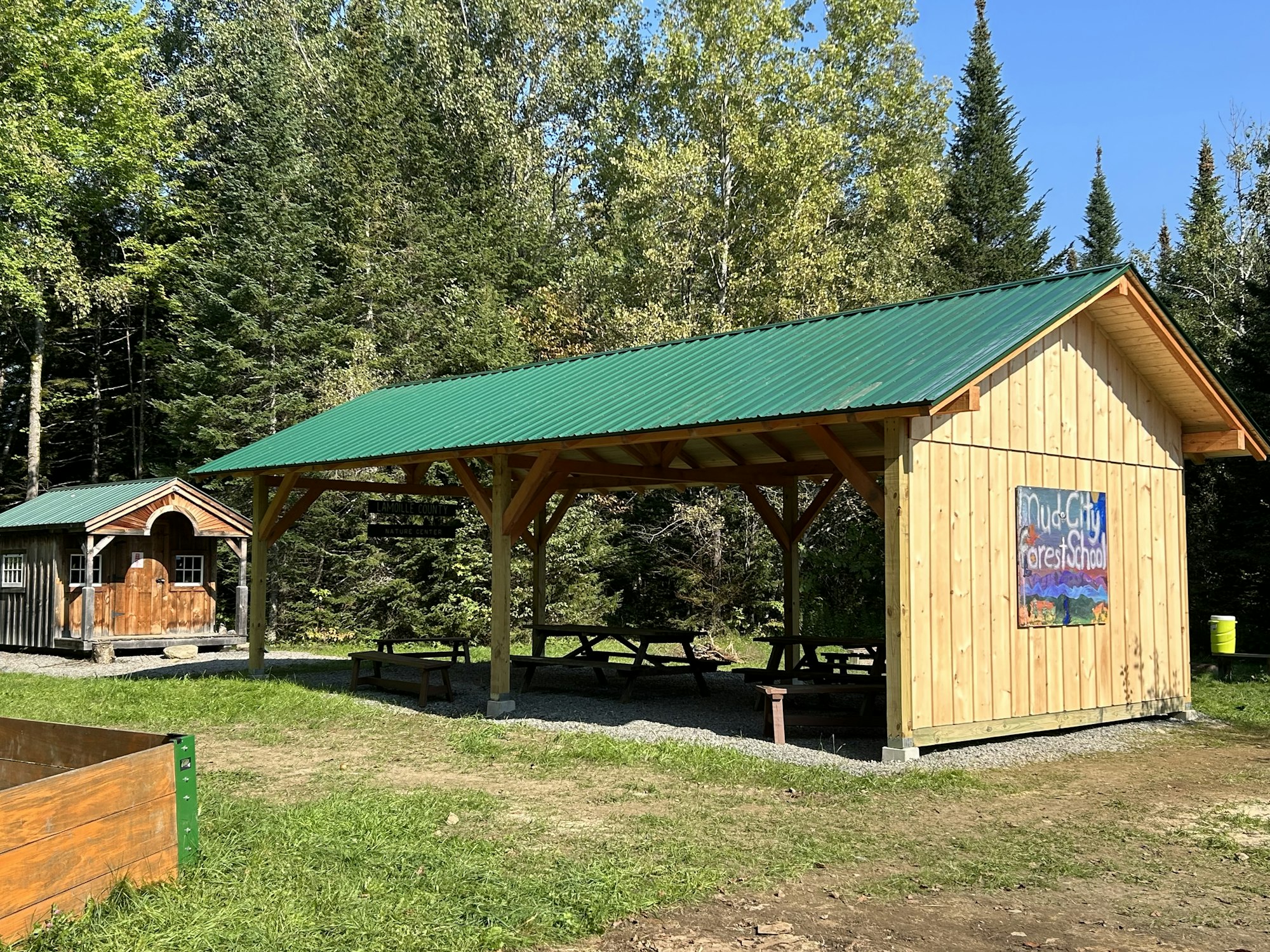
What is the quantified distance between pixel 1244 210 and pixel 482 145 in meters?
19.6

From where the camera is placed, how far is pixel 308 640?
22969 mm

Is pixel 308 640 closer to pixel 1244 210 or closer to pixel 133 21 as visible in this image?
pixel 133 21

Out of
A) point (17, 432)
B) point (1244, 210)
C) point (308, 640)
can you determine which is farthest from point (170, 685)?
point (1244, 210)

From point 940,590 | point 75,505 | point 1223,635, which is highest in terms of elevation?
point 75,505

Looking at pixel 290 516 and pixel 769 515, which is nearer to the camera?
pixel 769 515

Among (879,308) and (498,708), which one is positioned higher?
(879,308)

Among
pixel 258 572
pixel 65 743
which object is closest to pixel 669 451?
pixel 258 572

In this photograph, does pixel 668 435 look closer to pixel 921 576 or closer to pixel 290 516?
pixel 921 576

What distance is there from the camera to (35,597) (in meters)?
19.6

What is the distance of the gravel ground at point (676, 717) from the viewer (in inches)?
374

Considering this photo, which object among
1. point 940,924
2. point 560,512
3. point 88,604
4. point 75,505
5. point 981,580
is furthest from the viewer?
point 75,505

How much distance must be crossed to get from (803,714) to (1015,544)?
2.46 meters

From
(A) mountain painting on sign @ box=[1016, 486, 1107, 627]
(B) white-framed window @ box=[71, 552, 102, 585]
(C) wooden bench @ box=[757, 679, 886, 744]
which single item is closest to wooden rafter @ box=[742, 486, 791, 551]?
(C) wooden bench @ box=[757, 679, 886, 744]

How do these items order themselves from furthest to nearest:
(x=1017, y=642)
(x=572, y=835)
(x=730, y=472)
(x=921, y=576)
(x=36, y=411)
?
(x=36, y=411) → (x=730, y=472) → (x=1017, y=642) → (x=921, y=576) → (x=572, y=835)
